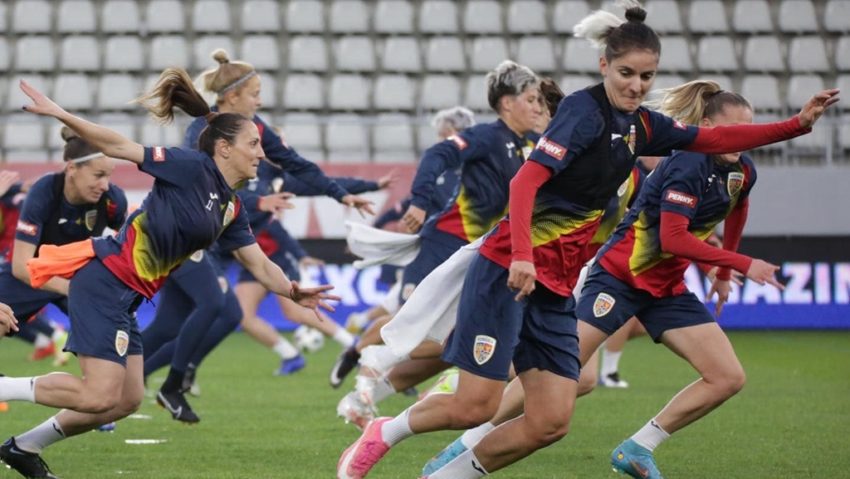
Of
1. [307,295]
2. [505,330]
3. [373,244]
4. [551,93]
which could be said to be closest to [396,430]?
[505,330]

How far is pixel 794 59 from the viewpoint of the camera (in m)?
22.2

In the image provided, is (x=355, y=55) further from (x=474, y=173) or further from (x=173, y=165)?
(x=173, y=165)

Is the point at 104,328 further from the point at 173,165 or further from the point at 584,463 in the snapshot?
the point at 584,463

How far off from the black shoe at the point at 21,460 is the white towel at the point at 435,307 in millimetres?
2129

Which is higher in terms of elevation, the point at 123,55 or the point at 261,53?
the point at 261,53

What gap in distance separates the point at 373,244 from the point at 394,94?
40.4 feet

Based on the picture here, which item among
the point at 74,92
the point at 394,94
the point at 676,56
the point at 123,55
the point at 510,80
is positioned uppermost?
the point at 510,80

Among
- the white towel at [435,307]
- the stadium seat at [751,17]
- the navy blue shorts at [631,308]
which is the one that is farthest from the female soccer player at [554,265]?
the stadium seat at [751,17]

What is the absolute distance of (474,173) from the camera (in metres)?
9.77

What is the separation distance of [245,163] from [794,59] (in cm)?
1669

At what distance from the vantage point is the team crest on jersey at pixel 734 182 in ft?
24.5

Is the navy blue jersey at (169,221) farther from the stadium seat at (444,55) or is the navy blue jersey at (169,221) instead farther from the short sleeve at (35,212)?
the stadium seat at (444,55)

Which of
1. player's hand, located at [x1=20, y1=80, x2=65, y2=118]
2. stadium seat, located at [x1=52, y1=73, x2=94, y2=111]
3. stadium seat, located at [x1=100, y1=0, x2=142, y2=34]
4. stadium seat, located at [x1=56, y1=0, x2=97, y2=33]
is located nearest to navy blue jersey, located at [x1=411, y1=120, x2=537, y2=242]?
player's hand, located at [x1=20, y1=80, x2=65, y2=118]

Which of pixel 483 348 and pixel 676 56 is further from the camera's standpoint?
pixel 676 56
